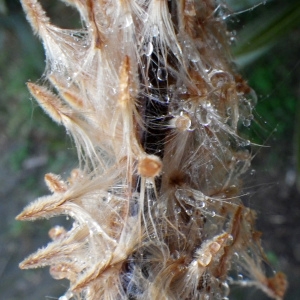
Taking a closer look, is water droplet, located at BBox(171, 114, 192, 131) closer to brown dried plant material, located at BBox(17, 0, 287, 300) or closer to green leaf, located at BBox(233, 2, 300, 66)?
brown dried plant material, located at BBox(17, 0, 287, 300)

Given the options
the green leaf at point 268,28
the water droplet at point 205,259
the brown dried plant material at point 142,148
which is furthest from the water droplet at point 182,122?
the green leaf at point 268,28

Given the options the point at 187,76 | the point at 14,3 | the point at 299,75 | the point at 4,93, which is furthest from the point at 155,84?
the point at 4,93

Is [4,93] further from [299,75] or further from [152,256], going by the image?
[152,256]

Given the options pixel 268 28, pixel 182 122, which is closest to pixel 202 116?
pixel 182 122

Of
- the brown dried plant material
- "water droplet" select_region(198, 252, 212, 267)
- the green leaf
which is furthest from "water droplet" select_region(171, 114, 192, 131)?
the green leaf

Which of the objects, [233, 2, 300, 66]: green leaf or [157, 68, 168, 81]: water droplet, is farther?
[233, 2, 300, 66]: green leaf

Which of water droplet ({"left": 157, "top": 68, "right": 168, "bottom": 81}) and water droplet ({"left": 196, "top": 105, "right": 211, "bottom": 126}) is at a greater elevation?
water droplet ({"left": 157, "top": 68, "right": 168, "bottom": 81})

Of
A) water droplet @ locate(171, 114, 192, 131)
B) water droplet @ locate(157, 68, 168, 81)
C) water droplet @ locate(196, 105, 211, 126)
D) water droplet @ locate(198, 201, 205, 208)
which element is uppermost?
water droplet @ locate(157, 68, 168, 81)
